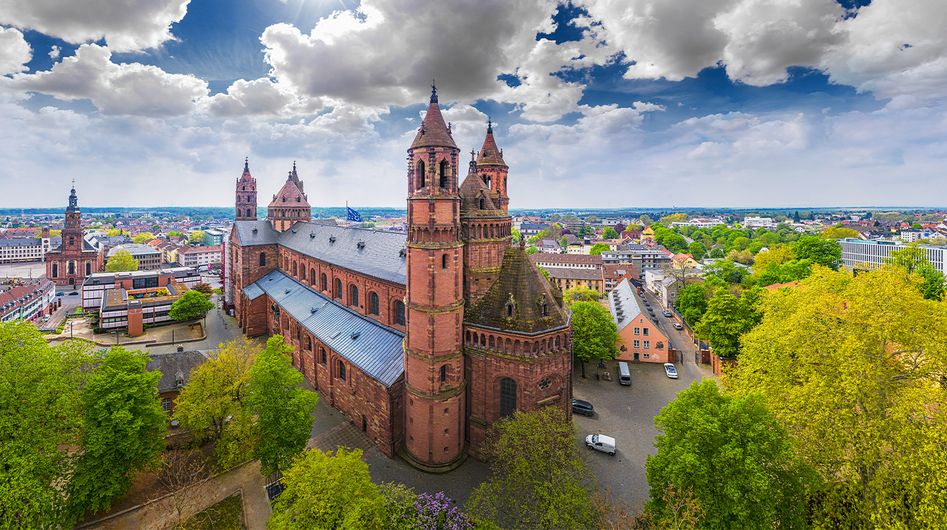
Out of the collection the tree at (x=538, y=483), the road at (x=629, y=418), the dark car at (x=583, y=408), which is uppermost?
the tree at (x=538, y=483)

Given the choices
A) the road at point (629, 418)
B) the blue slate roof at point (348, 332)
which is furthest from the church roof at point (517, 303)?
the road at point (629, 418)

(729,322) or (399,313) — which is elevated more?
(399,313)

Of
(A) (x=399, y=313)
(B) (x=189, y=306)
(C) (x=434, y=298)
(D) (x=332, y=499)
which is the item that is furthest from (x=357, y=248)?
(B) (x=189, y=306)

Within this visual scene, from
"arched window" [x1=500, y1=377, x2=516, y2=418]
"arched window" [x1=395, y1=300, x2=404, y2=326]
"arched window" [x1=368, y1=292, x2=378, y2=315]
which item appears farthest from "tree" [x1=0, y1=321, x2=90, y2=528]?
"arched window" [x1=500, y1=377, x2=516, y2=418]

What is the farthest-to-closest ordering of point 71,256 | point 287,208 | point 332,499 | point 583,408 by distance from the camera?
point 71,256, point 287,208, point 583,408, point 332,499

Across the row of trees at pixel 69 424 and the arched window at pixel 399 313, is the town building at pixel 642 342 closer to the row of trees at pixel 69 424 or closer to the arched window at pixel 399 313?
the arched window at pixel 399 313

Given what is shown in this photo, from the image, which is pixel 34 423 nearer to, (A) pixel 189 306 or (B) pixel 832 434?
(B) pixel 832 434
